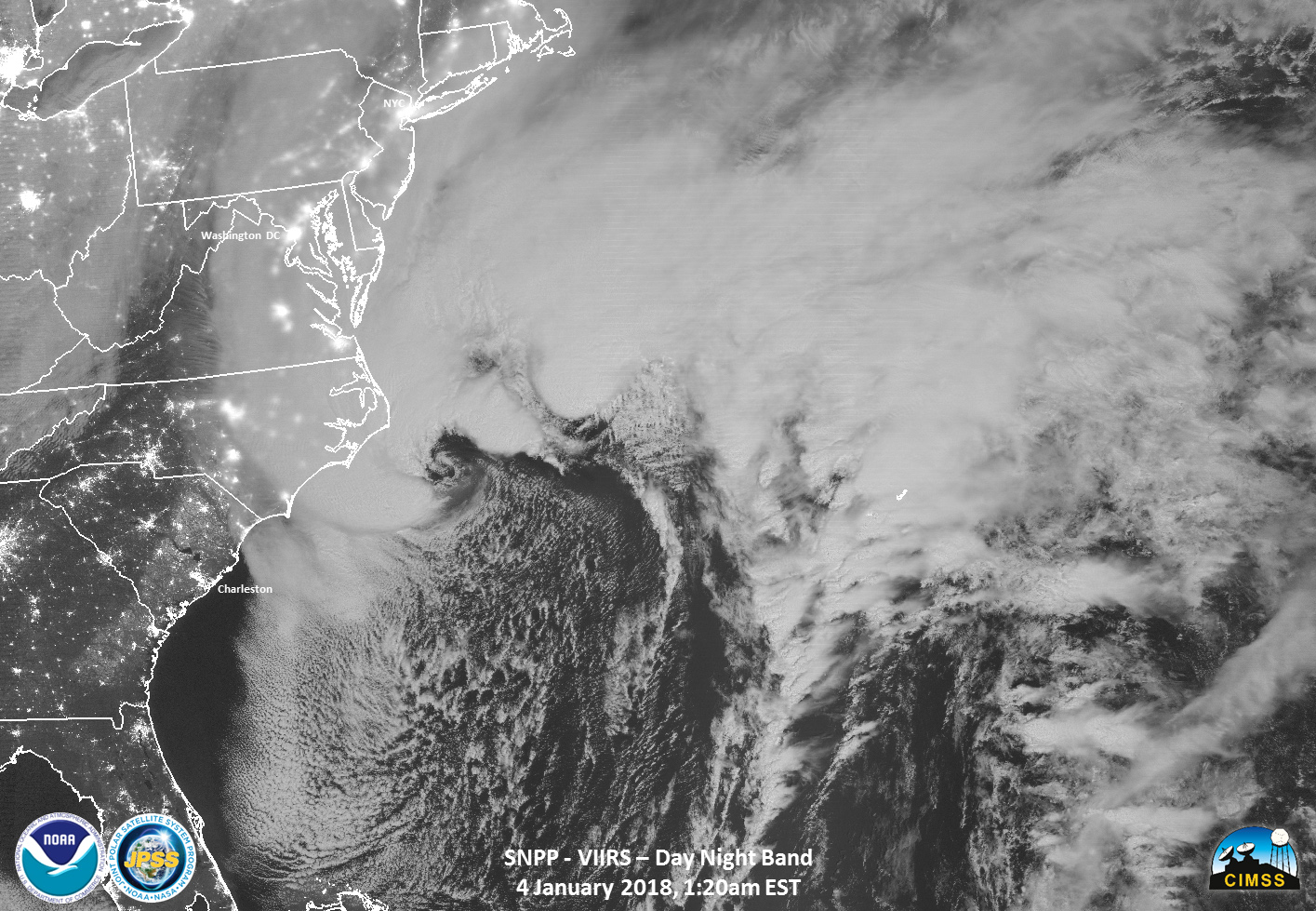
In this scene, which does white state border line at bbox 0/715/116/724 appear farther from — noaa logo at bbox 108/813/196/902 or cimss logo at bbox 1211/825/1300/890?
cimss logo at bbox 1211/825/1300/890

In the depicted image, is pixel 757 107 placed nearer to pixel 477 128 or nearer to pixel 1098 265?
pixel 477 128

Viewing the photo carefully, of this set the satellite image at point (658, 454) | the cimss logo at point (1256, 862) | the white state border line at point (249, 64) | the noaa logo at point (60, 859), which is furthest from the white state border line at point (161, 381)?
the cimss logo at point (1256, 862)

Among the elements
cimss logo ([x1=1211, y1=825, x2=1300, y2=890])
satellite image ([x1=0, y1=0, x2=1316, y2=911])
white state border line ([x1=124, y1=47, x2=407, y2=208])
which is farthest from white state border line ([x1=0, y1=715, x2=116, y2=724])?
cimss logo ([x1=1211, y1=825, x2=1300, y2=890])

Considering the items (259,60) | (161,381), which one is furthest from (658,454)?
(259,60)

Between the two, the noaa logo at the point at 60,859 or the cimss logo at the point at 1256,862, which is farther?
the noaa logo at the point at 60,859

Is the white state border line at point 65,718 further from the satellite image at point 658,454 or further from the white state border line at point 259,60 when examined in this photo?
the white state border line at point 259,60

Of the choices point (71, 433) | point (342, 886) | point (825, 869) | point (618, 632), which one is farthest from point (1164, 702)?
point (71, 433)
